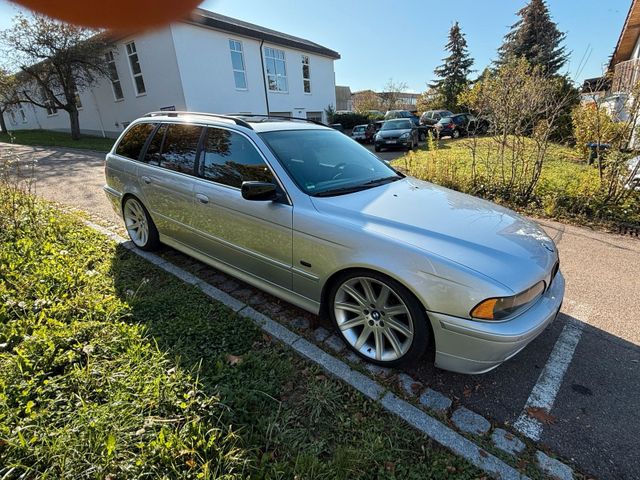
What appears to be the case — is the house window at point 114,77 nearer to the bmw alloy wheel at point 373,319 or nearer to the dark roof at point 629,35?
the bmw alloy wheel at point 373,319

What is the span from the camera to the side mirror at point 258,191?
261cm

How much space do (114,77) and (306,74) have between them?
12.1 m

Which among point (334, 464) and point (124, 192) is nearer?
point (334, 464)

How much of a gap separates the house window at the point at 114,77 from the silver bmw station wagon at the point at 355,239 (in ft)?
67.5

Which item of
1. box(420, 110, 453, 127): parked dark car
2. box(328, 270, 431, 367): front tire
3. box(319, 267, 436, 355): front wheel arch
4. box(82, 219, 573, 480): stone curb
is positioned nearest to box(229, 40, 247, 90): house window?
box(420, 110, 453, 127): parked dark car

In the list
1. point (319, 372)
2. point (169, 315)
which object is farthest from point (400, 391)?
point (169, 315)

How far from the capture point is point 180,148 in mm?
3688

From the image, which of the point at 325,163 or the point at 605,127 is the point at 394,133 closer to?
the point at 605,127

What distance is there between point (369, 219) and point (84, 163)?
41.7 ft

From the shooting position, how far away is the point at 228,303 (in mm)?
3266

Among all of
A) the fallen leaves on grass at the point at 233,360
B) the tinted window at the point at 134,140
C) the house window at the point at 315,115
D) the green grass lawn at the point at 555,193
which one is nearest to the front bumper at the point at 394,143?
the green grass lawn at the point at 555,193

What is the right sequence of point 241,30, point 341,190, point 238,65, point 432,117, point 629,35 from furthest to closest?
point 432,117
point 238,65
point 241,30
point 629,35
point 341,190

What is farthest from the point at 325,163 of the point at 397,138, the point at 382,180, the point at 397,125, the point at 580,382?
the point at 397,125

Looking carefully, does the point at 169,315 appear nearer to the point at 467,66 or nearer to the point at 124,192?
the point at 124,192
